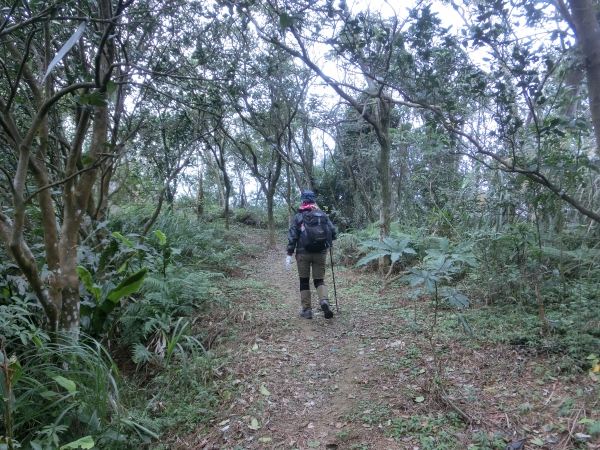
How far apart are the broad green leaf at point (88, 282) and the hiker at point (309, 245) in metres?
2.85

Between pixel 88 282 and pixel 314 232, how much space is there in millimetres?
3194

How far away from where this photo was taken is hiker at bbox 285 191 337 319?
20.4 feet

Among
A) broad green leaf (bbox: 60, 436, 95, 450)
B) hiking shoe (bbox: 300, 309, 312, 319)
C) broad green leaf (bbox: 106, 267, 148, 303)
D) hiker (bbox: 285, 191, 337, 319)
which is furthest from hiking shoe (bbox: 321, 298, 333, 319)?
broad green leaf (bbox: 60, 436, 95, 450)

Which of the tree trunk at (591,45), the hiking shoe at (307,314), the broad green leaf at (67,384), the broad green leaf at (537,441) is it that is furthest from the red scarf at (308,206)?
the broad green leaf at (537,441)

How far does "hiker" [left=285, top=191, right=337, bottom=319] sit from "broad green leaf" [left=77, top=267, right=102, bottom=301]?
2851 mm

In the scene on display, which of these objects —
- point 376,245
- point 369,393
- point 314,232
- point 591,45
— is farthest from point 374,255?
point 314,232

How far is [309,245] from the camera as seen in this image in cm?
623

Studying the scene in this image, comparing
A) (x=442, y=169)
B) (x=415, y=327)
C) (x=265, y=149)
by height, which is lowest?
(x=415, y=327)

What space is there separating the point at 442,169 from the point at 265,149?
31.2ft

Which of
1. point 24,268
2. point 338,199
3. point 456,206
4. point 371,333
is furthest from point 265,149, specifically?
point 24,268

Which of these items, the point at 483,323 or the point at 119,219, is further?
the point at 119,219

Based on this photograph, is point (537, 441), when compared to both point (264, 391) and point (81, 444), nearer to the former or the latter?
Answer: point (264, 391)

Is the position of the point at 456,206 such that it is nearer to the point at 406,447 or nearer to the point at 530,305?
the point at 530,305

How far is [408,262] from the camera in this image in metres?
8.69
